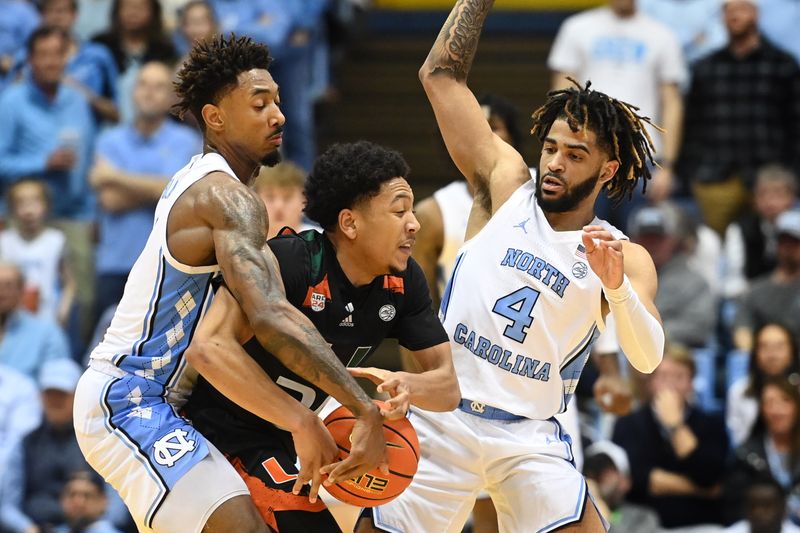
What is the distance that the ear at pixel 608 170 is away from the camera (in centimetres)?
624

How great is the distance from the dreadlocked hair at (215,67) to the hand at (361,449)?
1422 mm

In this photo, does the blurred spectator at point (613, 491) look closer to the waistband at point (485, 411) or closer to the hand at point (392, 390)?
the waistband at point (485, 411)

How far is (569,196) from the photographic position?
6.16 meters

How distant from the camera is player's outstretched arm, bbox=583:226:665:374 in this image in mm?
5621

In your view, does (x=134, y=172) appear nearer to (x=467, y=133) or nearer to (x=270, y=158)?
(x=467, y=133)

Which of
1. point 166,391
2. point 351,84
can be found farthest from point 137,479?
point 351,84

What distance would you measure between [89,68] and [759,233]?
229 inches

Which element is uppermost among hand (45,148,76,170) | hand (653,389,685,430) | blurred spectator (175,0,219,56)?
blurred spectator (175,0,219,56)

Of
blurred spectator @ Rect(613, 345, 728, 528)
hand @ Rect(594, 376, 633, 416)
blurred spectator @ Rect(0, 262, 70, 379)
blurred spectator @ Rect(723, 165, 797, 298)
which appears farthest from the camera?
blurred spectator @ Rect(723, 165, 797, 298)

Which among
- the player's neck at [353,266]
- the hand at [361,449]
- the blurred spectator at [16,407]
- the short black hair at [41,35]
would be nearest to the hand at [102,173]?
the short black hair at [41,35]

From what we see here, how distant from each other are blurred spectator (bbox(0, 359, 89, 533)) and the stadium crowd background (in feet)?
0.05

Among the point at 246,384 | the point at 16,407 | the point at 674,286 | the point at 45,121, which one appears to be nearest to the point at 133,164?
the point at 45,121

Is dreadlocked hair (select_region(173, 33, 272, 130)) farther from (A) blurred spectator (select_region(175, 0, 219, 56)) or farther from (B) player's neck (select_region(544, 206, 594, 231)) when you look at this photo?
(A) blurred spectator (select_region(175, 0, 219, 56))

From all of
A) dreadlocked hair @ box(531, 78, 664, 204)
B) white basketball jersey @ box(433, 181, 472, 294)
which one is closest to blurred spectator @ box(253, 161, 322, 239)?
white basketball jersey @ box(433, 181, 472, 294)
